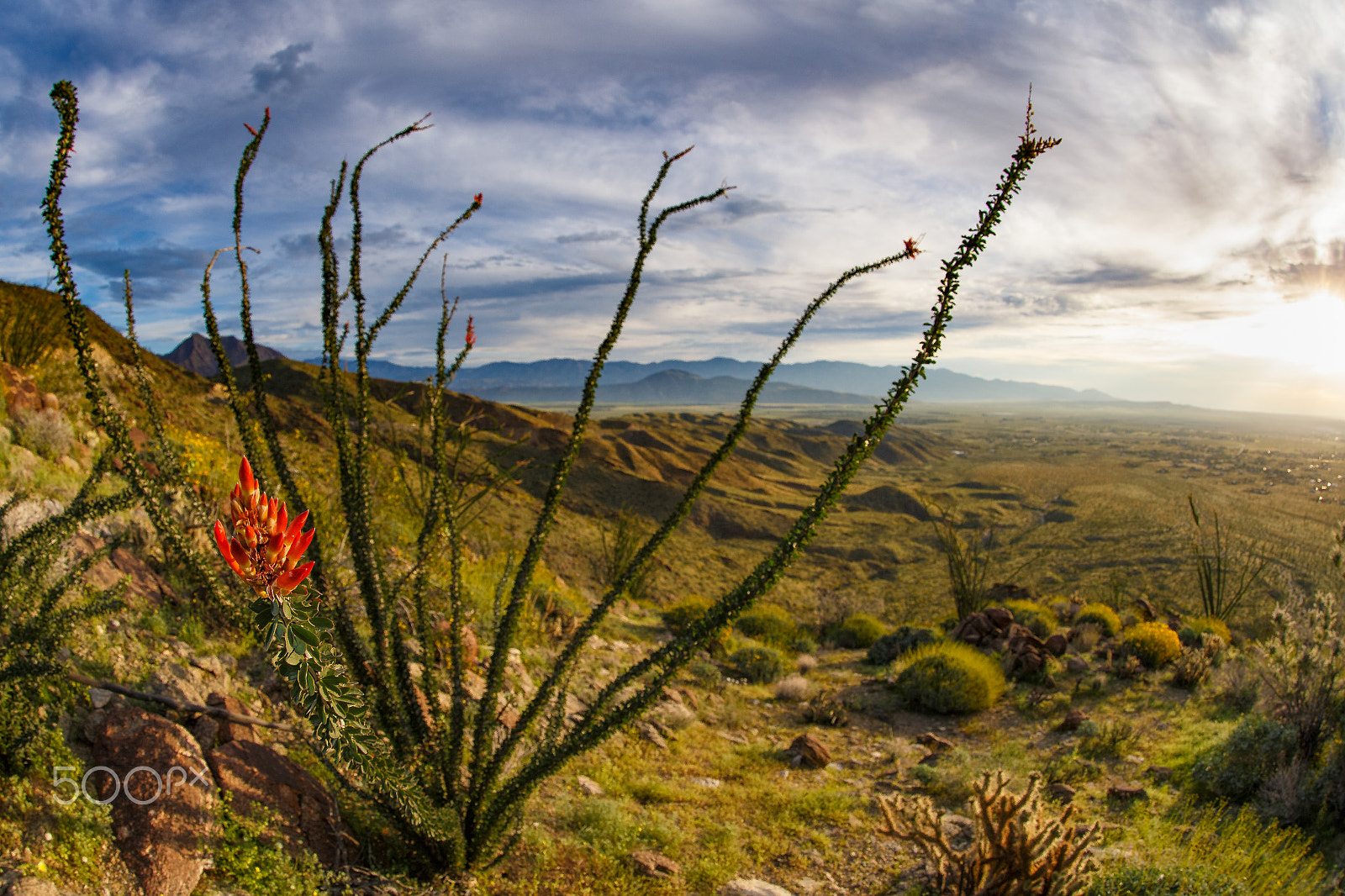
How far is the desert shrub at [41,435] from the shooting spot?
616cm

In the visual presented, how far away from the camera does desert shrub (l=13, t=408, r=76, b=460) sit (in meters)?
6.16

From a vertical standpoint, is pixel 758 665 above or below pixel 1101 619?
below

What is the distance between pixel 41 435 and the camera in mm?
6277

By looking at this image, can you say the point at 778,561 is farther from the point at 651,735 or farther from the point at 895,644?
the point at 895,644

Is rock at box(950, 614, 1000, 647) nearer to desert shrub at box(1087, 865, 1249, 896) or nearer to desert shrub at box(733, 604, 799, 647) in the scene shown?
desert shrub at box(733, 604, 799, 647)

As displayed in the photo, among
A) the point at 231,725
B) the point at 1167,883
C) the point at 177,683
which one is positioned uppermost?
the point at 177,683

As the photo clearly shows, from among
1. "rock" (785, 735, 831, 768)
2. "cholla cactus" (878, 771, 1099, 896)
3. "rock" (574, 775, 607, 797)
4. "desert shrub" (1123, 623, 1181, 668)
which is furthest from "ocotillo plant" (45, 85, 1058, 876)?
"desert shrub" (1123, 623, 1181, 668)

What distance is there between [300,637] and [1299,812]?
7.41 metres

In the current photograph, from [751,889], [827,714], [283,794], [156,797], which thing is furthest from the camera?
[827,714]

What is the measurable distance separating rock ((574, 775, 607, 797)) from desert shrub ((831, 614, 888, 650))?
928 cm

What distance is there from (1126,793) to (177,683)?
25.1ft

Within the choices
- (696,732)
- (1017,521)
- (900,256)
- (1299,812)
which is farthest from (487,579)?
(1017,521)

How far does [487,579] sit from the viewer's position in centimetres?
890

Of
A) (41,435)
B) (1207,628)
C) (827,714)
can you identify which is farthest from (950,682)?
(41,435)
